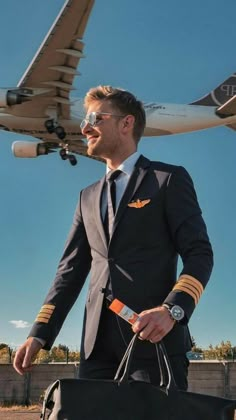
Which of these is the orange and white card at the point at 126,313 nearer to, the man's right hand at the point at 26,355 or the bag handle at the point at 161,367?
the bag handle at the point at 161,367

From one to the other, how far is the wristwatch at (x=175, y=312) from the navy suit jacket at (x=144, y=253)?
12 centimetres

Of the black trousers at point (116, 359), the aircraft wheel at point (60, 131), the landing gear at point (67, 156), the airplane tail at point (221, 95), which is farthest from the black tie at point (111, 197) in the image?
the airplane tail at point (221, 95)

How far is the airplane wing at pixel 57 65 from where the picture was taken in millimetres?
25750

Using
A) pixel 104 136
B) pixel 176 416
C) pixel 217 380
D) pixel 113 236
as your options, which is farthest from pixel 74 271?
pixel 217 380

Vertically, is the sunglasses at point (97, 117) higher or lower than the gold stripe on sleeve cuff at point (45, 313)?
higher

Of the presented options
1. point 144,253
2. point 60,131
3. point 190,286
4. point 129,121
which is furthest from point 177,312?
point 60,131

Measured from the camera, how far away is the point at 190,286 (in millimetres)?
2678

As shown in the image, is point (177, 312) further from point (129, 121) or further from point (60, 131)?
→ point (60, 131)

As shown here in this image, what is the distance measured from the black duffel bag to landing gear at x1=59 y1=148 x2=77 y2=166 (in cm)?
3262

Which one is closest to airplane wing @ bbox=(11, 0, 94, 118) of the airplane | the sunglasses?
the airplane

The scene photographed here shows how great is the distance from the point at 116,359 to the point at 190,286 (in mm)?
536

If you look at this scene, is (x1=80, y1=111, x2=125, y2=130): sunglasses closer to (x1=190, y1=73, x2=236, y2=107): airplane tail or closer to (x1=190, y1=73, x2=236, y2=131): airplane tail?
(x1=190, y1=73, x2=236, y2=131): airplane tail

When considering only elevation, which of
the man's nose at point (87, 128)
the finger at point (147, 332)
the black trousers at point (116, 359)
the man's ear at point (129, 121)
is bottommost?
the black trousers at point (116, 359)

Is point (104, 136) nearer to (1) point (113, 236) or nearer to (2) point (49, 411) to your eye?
(1) point (113, 236)
